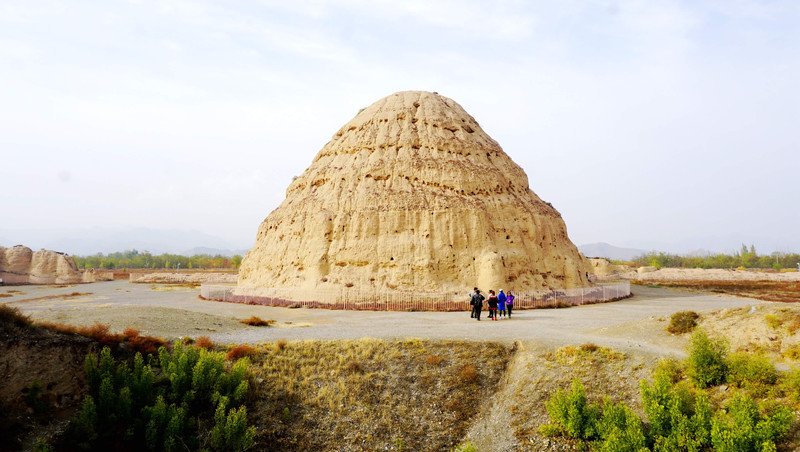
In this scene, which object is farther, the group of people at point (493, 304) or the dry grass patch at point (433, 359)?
the group of people at point (493, 304)

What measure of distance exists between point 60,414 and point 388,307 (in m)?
18.0

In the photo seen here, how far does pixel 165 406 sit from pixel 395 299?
692 inches

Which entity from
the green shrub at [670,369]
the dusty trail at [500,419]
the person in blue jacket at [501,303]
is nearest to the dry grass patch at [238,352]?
the dusty trail at [500,419]

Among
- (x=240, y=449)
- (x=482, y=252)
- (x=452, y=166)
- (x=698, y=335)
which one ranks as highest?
(x=452, y=166)

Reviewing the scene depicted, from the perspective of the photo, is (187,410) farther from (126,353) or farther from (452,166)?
(452,166)

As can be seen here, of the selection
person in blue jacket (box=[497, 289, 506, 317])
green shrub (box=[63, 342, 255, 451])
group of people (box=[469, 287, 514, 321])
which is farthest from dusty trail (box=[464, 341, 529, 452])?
Result: person in blue jacket (box=[497, 289, 506, 317])

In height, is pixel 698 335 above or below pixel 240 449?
above

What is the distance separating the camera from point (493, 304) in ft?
72.3

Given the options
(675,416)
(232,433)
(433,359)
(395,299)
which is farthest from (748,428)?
(395,299)

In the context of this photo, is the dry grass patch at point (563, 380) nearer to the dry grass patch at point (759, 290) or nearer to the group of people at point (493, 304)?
the group of people at point (493, 304)

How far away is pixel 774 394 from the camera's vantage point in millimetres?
9859

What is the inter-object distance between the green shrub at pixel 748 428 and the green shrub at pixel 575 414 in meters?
2.34

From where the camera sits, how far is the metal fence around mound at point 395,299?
89.1 feet

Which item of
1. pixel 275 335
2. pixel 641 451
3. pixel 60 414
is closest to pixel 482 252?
pixel 275 335
